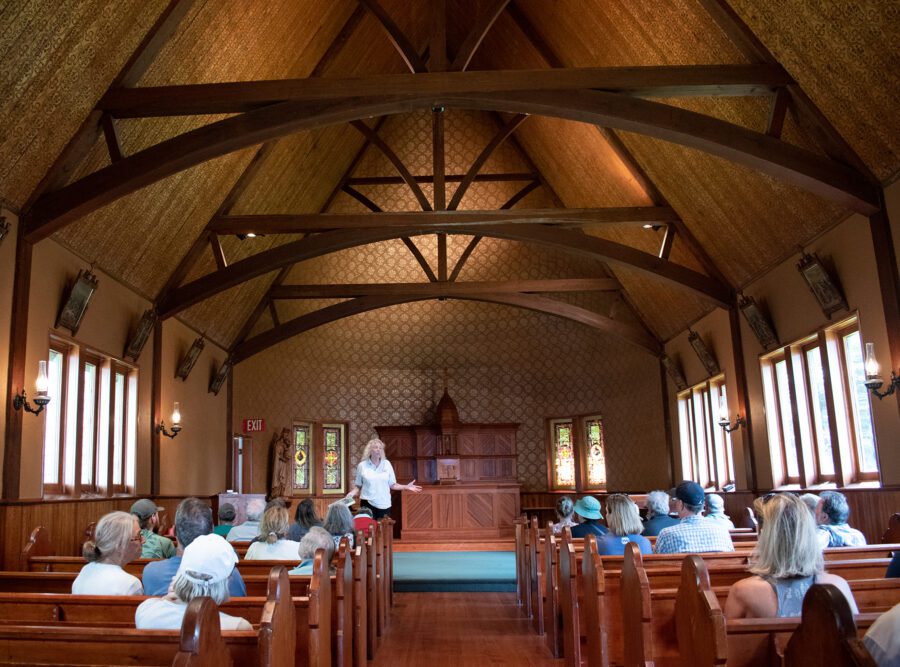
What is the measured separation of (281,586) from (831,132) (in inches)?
228

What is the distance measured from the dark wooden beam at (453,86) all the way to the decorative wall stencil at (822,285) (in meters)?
1.68

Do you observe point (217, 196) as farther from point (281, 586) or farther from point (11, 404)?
point (281, 586)

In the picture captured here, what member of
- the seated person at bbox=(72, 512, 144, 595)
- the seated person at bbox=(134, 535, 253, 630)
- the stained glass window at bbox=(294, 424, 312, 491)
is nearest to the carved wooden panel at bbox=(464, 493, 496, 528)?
the stained glass window at bbox=(294, 424, 312, 491)

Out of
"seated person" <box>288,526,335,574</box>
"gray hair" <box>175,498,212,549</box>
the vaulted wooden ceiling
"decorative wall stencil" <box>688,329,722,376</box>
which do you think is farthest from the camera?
"decorative wall stencil" <box>688,329,722,376</box>

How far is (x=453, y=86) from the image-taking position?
721 centimetres

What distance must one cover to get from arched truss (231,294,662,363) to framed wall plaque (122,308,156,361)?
3.53 metres

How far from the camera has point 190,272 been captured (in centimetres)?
1055

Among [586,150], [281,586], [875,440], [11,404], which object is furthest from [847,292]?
[11,404]

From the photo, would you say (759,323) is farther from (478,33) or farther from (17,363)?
(17,363)

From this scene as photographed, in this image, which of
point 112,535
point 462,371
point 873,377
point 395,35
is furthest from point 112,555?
point 462,371

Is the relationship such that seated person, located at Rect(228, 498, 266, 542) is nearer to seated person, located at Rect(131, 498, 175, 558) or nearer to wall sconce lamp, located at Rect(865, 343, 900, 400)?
seated person, located at Rect(131, 498, 175, 558)

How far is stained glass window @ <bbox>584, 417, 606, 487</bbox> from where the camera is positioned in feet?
49.1

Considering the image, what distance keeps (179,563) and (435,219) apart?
266 inches

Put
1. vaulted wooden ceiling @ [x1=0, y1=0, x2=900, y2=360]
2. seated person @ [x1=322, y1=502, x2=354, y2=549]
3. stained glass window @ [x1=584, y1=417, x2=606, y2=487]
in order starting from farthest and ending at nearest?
stained glass window @ [x1=584, y1=417, x2=606, y2=487] < vaulted wooden ceiling @ [x1=0, y1=0, x2=900, y2=360] < seated person @ [x1=322, y1=502, x2=354, y2=549]
